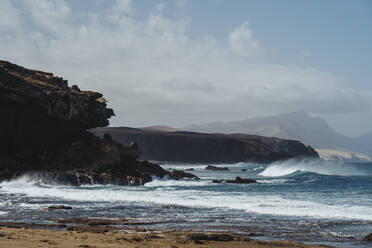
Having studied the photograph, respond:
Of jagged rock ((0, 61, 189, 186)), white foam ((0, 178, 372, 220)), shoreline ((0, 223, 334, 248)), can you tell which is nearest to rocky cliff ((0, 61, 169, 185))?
jagged rock ((0, 61, 189, 186))

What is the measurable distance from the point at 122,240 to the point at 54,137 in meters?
42.3

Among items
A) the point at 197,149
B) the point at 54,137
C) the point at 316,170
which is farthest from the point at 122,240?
the point at 197,149

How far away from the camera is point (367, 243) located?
49.4 feet

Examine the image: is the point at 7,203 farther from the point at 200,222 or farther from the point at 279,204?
the point at 279,204

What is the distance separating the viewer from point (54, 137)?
178ft

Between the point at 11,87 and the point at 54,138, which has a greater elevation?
the point at 11,87

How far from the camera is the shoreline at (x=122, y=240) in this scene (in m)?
13.3

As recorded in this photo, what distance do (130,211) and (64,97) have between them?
32.7m

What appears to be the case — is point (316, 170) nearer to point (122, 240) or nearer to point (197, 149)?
point (197, 149)

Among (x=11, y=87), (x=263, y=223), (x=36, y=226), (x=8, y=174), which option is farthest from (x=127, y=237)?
(x=11, y=87)

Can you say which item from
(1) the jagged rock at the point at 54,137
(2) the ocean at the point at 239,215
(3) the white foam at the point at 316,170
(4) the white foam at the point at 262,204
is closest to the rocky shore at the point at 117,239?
(2) the ocean at the point at 239,215

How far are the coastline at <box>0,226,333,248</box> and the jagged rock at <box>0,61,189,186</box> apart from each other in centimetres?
2885

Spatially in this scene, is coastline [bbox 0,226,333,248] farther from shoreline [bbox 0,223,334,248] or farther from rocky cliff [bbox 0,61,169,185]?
rocky cliff [bbox 0,61,169,185]

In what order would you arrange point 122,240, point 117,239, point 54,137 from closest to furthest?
point 122,240
point 117,239
point 54,137
